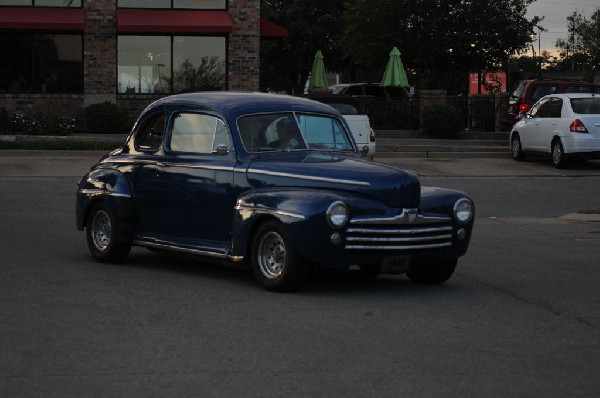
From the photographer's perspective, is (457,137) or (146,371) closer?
(146,371)

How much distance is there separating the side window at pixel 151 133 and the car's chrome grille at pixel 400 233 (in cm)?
287

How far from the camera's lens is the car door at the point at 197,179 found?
11.0 m

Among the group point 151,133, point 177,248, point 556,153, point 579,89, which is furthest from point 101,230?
point 579,89

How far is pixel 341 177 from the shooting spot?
1022 centimetres

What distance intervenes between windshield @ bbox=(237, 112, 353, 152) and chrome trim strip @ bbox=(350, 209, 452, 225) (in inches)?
59.2

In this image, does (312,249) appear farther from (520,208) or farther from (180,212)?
(520,208)

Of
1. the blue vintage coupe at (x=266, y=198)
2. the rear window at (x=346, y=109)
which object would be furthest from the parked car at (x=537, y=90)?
the blue vintage coupe at (x=266, y=198)

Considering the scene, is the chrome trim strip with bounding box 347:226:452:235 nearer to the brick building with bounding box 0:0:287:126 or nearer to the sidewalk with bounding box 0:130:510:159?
the sidewalk with bounding box 0:130:510:159

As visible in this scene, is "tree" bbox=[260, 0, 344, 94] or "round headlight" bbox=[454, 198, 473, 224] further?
"tree" bbox=[260, 0, 344, 94]

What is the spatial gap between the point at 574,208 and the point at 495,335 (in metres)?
12.3

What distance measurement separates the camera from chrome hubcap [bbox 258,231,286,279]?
1023 cm

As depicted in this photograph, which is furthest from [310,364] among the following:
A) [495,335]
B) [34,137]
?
[34,137]

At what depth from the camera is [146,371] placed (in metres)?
7.25

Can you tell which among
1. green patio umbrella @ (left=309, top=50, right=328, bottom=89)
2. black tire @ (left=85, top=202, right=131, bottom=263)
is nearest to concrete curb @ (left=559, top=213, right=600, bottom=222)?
black tire @ (left=85, top=202, right=131, bottom=263)
